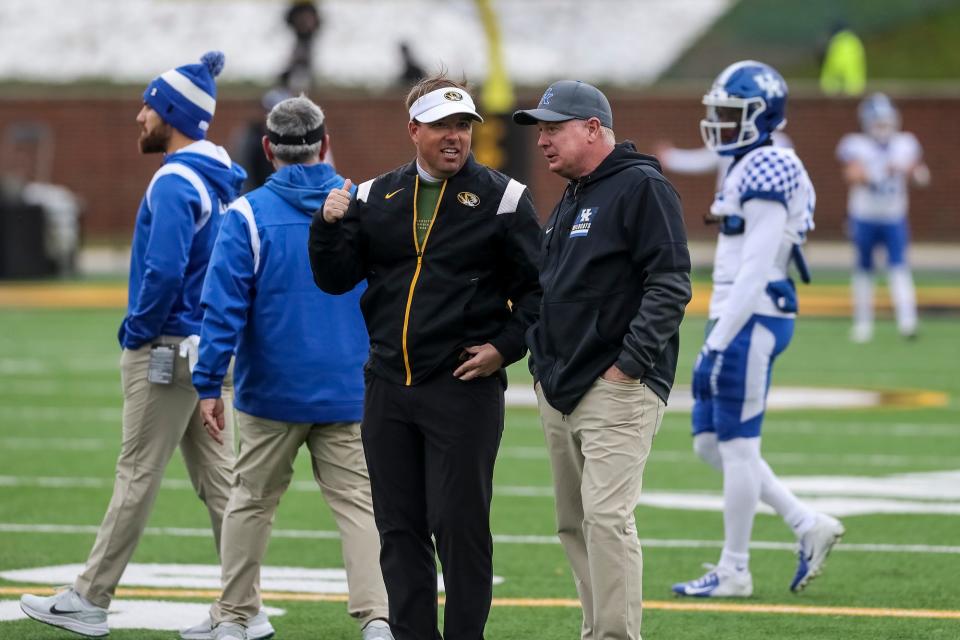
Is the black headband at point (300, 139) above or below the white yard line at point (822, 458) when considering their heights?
above

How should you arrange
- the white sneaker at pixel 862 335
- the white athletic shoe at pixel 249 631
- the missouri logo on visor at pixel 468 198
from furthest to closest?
the white sneaker at pixel 862 335, the white athletic shoe at pixel 249 631, the missouri logo on visor at pixel 468 198

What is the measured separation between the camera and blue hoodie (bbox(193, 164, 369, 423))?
644 cm

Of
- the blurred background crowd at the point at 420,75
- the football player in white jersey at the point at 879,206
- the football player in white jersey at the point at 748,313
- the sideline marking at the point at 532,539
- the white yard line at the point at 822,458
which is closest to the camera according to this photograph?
the football player in white jersey at the point at 748,313

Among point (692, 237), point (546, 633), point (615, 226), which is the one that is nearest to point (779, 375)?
point (546, 633)

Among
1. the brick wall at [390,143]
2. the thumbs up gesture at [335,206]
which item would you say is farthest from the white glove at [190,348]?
the brick wall at [390,143]

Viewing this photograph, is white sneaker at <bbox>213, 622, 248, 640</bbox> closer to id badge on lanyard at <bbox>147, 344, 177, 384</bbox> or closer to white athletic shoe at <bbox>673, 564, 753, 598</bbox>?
id badge on lanyard at <bbox>147, 344, 177, 384</bbox>

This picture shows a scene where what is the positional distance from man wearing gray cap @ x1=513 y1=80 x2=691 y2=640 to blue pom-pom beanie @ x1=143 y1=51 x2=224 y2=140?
1.71 meters

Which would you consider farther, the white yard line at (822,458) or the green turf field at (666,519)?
the white yard line at (822,458)

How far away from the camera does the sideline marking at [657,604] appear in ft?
23.3

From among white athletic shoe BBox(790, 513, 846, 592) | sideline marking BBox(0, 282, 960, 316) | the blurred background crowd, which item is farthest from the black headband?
sideline marking BBox(0, 282, 960, 316)

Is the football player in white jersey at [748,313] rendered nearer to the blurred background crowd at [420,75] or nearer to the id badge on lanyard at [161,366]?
the id badge on lanyard at [161,366]

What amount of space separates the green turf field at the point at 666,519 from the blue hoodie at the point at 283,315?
3.16 feet

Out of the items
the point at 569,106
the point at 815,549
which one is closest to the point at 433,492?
the point at 569,106

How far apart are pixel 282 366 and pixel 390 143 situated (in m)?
27.2
